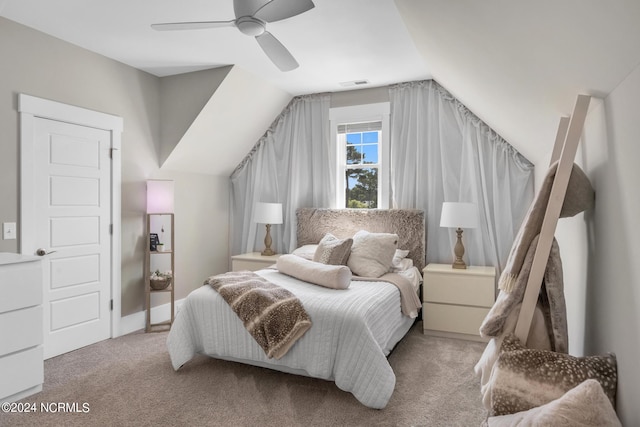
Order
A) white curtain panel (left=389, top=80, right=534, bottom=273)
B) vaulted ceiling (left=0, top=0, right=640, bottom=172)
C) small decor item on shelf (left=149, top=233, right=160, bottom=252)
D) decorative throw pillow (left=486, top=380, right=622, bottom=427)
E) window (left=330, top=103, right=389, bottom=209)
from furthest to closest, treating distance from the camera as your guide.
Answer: window (left=330, top=103, right=389, bottom=209), small decor item on shelf (left=149, top=233, right=160, bottom=252), white curtain panel (left=389, top=80, right=534, bottom=273), vaulted ceiling (left=0, top=0, right=640, bottom=172), decorative throw pillow (left=486, top=380, right=622, bottom=427)

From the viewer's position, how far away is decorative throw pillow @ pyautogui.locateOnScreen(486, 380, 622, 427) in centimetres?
116

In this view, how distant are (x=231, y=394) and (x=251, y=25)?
7.65ft

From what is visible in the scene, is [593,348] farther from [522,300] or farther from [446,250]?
[446,250]

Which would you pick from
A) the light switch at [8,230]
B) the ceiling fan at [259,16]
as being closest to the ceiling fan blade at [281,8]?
the ceiling fan at [259,16]

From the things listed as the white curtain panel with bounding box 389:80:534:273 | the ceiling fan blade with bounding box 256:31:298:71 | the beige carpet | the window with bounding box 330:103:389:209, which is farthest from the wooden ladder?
the window with bounding box 330:103:389:209

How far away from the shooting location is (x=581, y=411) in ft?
3.86

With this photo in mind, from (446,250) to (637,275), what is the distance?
2.98m

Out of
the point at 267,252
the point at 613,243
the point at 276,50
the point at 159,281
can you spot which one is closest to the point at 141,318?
the point at 159,281

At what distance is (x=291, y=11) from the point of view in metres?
2.19

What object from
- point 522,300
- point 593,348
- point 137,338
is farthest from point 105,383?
point 593,348

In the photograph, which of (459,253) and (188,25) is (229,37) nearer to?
(188,25)

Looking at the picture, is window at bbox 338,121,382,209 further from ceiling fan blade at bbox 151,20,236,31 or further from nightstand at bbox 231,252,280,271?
ceiling fan blade at bbox 151,20,236,31

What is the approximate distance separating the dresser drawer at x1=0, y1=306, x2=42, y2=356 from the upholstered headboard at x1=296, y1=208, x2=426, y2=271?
109 inches

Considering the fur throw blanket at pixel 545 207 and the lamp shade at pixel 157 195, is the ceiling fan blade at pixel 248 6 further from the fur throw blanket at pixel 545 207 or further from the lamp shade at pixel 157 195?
the lamp shade at pixel 157 195
